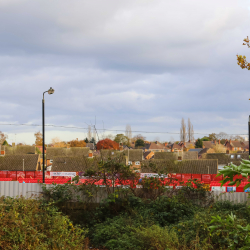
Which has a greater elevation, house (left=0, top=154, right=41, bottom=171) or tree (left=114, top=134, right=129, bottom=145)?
tree (left=114, top=134, right=129, bottom=145)

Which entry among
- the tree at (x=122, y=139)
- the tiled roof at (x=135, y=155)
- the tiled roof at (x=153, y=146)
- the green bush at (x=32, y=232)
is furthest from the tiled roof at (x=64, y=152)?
the green bush at (x=32, y=232)

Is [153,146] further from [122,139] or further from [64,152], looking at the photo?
[64,152]

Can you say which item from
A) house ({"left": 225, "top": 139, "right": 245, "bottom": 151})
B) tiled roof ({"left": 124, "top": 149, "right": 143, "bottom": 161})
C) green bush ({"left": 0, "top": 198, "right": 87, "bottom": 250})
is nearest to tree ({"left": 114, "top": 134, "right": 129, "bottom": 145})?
tiled roof ({"left": 124, "top": 149, "right": 143, "bottom": 161})

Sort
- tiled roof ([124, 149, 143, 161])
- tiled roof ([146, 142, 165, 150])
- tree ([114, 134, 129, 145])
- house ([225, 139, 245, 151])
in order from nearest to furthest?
tiled roof ([124, 149, 143, 161])
tree ([114, 134, 129, 145])
tiled roof ([146, 142, 165, 150])
house ([225, 139, 245, 151])

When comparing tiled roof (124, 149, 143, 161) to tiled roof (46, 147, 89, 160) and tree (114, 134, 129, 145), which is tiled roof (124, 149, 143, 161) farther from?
tree (114, 134, 129, 145)

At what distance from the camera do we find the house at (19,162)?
4666 centimetres

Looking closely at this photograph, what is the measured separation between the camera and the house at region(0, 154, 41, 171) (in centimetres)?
4666

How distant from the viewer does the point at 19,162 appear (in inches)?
1869

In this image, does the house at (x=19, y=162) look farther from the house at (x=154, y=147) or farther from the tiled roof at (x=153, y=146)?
the tiled roof at (x=153, y=146)

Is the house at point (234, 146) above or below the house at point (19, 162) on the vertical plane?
above

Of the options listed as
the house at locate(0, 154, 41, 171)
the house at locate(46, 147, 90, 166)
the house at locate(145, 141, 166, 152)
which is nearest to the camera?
the house at locate(0, 154, 41, 171)

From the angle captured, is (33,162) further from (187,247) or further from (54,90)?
(187,247)

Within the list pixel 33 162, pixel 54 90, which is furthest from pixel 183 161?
pixel 54 90

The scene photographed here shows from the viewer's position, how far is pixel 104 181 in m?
12.2
